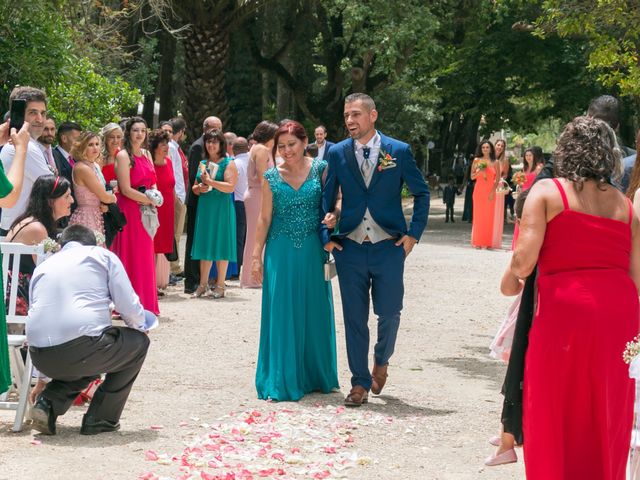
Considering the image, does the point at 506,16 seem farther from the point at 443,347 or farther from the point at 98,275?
the point at 98,275

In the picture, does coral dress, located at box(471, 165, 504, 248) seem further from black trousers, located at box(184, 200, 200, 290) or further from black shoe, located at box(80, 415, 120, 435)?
black shoe, located at box(80, 415, 120, 435)

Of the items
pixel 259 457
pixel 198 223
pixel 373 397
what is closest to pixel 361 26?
pixel 198 223

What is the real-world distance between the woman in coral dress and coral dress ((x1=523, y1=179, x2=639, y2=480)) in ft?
55.8

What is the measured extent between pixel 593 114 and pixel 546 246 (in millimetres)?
1719

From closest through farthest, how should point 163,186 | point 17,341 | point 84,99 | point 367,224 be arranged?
point 17,341 < point 367,224 < point 163,186 < point 84,99

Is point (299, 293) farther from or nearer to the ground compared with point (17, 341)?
farther from the ground

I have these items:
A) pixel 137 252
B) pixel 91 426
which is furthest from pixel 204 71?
pixel 91 426

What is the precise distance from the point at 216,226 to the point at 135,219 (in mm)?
2468

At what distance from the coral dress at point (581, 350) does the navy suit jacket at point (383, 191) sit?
303 cm

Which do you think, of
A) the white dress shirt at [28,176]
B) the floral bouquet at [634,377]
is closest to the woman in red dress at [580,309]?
the floral bouquet at [634,377]

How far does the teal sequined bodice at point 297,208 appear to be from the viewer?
8.84 m

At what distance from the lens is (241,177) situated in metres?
16.4

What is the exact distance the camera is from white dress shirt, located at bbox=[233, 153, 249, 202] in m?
16.2

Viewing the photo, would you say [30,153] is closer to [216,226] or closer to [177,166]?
[216,226]
